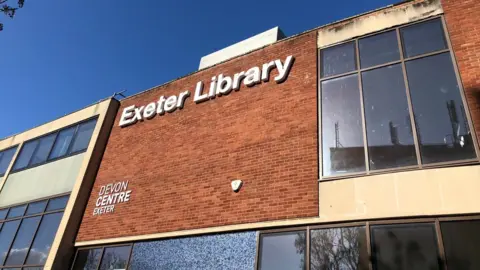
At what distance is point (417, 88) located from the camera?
7.49m

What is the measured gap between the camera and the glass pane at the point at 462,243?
218 inches

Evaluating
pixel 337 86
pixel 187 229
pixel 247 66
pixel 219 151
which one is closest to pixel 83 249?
pixel 187 229

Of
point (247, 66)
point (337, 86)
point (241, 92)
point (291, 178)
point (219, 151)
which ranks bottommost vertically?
point (291, 178)

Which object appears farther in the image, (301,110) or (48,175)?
(48,175)

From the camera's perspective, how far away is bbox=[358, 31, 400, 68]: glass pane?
27.1 feet

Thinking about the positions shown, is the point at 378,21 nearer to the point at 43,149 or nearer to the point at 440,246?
the point at 440,246

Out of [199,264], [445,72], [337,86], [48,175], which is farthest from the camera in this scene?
[48,175]

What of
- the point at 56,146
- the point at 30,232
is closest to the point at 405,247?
the point at 30,232

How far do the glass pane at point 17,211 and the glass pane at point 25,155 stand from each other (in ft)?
7.16

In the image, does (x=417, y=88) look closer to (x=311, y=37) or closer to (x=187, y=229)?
(x=311, y=37)

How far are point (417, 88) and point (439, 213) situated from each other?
8.76 ft

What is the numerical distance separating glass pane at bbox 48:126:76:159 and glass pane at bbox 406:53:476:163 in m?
12.0

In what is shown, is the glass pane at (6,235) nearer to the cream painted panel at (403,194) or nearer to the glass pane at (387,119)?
the cream painted panel at (403,194)

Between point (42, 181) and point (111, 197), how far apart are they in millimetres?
4187
